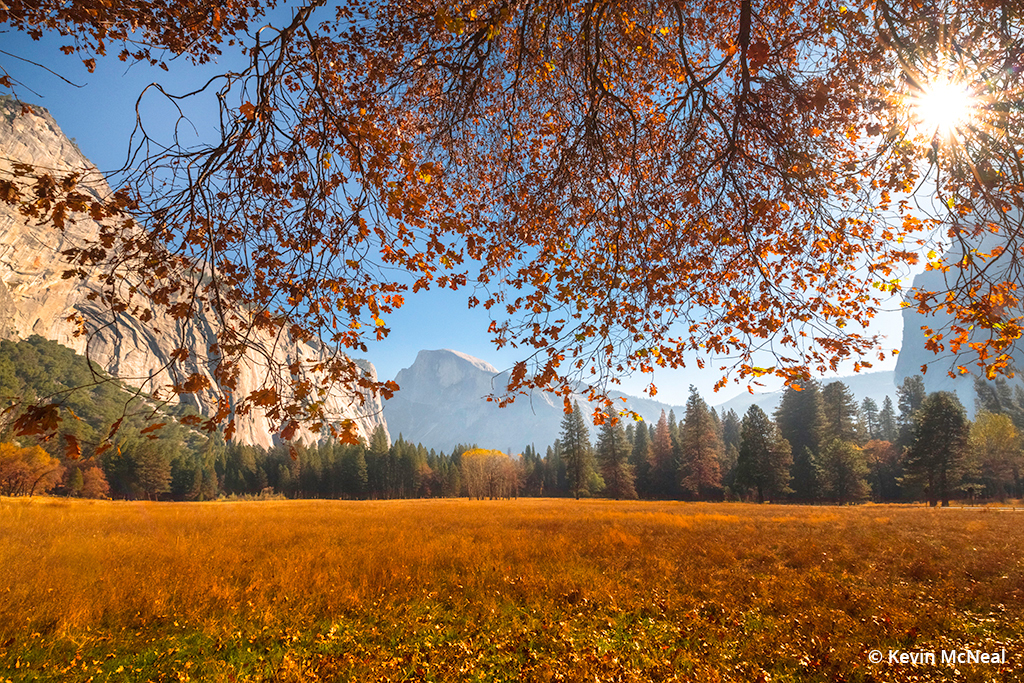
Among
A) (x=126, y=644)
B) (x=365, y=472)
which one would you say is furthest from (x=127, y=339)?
(x=126, y=644)

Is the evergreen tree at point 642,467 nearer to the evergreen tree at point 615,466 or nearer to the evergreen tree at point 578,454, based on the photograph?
the evergreen tree at point 615,466

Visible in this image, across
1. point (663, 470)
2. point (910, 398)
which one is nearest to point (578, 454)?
point (663, 470)

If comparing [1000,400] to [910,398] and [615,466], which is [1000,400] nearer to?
[910,398]

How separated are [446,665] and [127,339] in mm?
173611

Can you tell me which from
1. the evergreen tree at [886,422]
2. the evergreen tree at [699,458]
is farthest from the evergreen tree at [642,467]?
the evergreen tree at [886,422]

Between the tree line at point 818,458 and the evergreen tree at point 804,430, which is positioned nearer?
the tree line at point 818,458

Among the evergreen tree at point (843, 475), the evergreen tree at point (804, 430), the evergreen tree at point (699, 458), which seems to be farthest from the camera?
the evergreen tree at point (699, 458)

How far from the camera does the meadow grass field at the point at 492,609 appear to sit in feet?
15.0

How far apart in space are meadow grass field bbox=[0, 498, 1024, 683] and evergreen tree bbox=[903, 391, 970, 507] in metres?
34.2

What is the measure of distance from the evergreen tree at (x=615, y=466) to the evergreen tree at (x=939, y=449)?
25.5m

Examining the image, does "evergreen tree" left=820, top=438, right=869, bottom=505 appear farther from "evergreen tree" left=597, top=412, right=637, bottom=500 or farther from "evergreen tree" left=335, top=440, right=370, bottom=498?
"evergreen tree" left=335, top=440, right=370, bottom=498

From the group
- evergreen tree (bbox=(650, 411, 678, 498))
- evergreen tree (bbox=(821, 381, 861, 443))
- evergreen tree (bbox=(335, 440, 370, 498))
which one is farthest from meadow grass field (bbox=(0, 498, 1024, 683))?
evergreen tree (bbox=(335, 440, 370, 498))

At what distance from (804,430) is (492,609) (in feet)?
179

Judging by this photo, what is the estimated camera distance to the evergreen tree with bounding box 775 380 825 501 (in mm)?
41312
